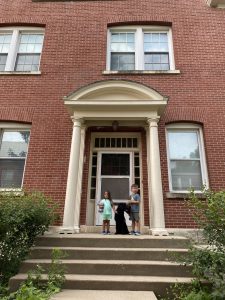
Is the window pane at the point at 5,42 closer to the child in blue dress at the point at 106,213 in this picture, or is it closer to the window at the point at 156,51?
the window at the point at 156,51

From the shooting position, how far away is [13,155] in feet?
25.3

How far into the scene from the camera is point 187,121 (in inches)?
299

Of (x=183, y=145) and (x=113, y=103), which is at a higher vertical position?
(x=113, y=103)

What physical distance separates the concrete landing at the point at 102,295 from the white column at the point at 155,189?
2235 millimetres

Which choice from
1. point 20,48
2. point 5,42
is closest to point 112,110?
point 20,48

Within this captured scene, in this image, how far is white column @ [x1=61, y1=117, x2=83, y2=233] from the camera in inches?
238

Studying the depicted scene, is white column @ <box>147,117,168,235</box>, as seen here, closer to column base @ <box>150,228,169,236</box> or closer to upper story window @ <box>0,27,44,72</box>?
column base @ <box>150,228,169,236</box>

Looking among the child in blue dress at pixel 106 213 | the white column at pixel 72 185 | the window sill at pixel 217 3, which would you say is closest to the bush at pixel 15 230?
the white column at pixel 72 185

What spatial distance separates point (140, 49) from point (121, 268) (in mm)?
7171

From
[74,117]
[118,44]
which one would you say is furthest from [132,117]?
[118,44]

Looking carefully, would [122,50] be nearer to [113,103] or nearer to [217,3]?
[113,103]

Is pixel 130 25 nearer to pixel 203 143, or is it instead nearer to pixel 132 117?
pixel 132 117

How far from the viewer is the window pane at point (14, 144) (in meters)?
7.74

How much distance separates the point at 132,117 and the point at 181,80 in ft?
7.90
